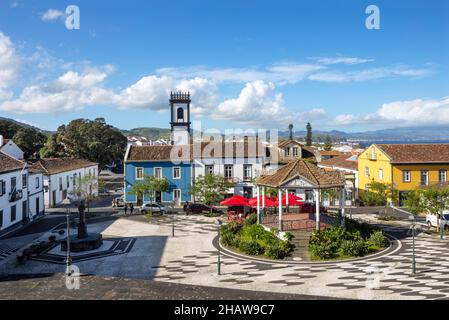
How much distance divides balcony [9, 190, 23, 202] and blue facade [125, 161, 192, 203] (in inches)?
517

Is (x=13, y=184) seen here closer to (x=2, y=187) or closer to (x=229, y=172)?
(x=2, y=187)

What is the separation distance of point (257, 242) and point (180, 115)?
38.9m

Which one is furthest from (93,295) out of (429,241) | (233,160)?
(233,160)

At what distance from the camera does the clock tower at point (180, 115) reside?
60062 millimetres

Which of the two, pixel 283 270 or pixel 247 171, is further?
pixel 247 171

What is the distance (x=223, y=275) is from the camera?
20.3 m

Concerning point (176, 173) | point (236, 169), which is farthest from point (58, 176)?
point (236, 169)

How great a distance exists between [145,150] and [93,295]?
36747 millimetres

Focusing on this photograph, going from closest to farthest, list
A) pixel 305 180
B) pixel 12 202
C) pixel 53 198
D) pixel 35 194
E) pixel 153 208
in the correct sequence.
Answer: pixel 305 180 → pixel 12 202 → pixel 35 194 → pixel 153 208 → pixel 53 198

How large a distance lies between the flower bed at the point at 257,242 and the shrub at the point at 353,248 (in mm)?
3078

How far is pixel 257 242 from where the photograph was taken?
25.0 meters

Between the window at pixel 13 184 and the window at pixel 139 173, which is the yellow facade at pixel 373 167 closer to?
the window at pixel 139 173

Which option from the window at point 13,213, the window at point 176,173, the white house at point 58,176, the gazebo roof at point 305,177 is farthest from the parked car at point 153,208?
the gazebo roof at point 305,177
